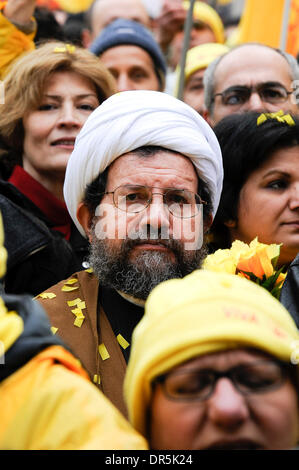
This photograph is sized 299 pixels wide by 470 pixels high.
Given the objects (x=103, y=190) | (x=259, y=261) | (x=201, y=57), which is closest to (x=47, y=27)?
(x=201, y=57)

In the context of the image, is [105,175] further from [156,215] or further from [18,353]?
[18,353]

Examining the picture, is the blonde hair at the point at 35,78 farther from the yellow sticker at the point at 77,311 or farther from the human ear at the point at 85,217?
the yellow sticker at the point at 77,311

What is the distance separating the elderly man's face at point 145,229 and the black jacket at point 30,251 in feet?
1.33

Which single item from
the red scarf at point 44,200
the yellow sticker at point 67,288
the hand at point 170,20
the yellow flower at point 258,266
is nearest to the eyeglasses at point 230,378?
the yellow flower at point 258,266

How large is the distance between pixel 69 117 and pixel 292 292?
1956mm

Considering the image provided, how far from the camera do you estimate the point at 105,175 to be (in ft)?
10.8

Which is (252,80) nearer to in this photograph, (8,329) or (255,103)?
(255,103)

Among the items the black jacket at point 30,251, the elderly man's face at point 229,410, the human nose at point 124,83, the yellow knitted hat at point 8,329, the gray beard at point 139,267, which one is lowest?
the black jacket at point 30,251

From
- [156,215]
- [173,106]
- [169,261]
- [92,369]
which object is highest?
[173,106]

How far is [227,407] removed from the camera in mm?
1734

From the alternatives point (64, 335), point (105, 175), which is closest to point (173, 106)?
point (105, 175)

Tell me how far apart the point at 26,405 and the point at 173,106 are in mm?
1852

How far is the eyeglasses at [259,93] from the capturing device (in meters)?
4.47

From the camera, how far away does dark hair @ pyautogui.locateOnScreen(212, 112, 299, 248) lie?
356 centimetres
